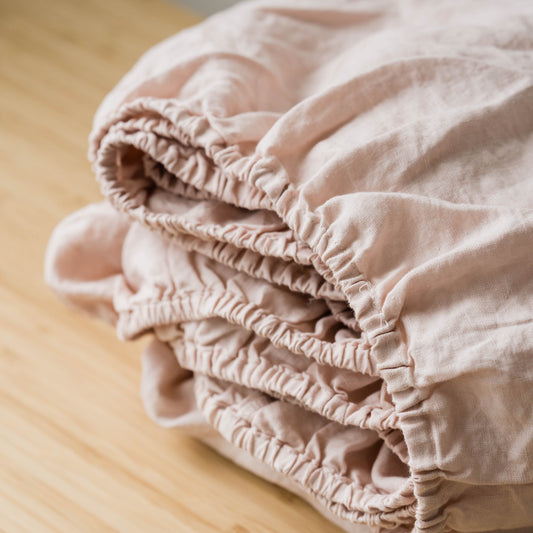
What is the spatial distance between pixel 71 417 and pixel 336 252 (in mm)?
341

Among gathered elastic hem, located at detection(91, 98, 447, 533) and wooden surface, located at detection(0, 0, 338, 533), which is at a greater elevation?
gathered elastic hem, located at detection(91, 98, 447, 533)

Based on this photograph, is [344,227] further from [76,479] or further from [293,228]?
[76,479]

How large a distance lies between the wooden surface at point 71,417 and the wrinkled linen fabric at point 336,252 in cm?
4

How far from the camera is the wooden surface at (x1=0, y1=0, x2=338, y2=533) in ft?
2.39

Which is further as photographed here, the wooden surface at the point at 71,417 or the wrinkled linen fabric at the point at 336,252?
the wooden surface at the point at 71,417

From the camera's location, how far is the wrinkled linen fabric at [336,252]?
58cm

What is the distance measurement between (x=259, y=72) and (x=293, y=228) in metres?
0.21

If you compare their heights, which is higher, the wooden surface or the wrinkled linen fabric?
the wrinkled linen fabric

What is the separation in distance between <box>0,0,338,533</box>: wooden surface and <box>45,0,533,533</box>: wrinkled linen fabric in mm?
38

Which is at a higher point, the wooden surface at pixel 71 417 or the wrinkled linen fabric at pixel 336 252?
the wrinkled linen fabric at pixel 336 252

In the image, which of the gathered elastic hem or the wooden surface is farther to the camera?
the wooden surface

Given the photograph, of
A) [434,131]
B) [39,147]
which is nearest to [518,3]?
[434,131]

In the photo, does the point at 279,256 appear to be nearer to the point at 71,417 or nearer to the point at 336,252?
the point at 336,252

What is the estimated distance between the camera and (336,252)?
61cm
